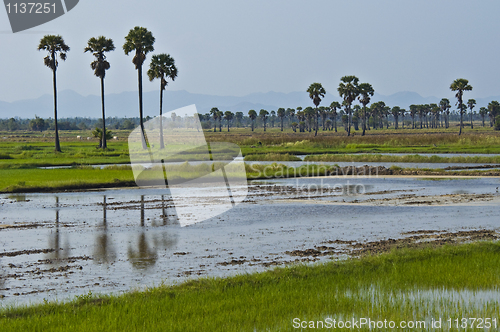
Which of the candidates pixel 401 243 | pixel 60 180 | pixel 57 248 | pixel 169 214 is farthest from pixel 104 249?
pixel 60 180

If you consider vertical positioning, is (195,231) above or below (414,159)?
below

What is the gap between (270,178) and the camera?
132 feet

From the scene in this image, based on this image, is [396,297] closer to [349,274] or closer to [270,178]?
[349,274]

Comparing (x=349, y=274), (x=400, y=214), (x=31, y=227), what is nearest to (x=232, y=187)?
(x=400, y=214)

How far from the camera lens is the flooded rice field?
1197cm

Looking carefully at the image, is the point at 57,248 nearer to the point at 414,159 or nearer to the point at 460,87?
the point at 414,159

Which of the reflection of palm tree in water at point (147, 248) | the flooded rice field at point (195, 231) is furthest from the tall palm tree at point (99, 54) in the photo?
the reflection of palm tree in water at point (147, 248)

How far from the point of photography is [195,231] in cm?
1783

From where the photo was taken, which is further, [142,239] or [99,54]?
[99,54]

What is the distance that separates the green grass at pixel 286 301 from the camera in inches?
324

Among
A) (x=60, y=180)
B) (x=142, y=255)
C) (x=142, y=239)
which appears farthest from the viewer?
(x=60, y=180)

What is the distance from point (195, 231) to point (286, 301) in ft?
29.0

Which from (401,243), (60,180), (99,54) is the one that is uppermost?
(99,54)

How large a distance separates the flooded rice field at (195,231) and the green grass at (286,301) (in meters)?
1.21
